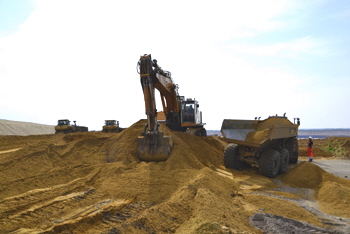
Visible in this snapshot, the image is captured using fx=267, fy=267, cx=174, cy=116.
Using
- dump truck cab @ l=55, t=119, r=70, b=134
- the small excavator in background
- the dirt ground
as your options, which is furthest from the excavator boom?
dump truck cab @ l=55, t=119, r=70, b=134

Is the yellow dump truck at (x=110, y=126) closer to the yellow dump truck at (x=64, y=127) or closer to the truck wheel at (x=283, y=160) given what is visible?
the yellow dump truck at (x=64, y=127)

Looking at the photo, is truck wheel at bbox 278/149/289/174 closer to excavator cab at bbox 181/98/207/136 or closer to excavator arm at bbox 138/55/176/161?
excavator arm at bbox 138/55/176/161

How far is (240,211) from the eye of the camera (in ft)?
18.7

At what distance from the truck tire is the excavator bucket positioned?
138 inches

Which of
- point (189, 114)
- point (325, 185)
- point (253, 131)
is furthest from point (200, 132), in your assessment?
point (325, 185)

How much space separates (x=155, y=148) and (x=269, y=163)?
4.19m

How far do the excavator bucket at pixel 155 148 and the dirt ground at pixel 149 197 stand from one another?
0.40 metres

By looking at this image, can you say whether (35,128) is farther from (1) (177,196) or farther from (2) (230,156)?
(1) (177,196)

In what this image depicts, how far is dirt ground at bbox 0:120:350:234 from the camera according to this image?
15.0ft

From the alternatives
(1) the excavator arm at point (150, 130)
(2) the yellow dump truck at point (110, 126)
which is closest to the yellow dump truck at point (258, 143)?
(1) the excavator arm at point (150, 130)

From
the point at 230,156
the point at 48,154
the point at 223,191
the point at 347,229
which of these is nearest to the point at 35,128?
the point at 48,154

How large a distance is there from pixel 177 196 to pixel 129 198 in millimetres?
1066

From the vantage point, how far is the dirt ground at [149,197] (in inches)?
180

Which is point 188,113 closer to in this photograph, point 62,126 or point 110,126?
point 110,126
